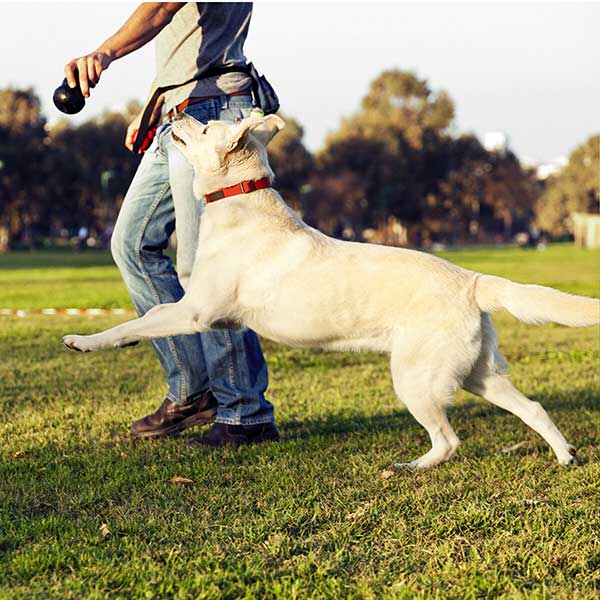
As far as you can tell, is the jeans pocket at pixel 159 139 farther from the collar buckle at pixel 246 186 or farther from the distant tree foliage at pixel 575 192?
the distant tree foliage at pixel 575 192

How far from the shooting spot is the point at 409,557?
9.96 ft

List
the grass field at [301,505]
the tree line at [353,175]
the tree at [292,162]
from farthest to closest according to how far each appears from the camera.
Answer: the tree at [292,162]
the tree line at [353,175]
the grass field at [301,505]

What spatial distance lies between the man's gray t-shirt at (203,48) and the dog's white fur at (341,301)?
0.44m

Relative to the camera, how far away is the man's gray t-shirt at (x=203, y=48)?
4629 mm

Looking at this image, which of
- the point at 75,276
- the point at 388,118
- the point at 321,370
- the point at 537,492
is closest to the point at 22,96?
the point at 388,118

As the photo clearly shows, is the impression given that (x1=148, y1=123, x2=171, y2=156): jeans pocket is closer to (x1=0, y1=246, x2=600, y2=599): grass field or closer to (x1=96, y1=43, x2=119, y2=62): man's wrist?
(x1=96, y1=43, x2=119, y2=62): man's wrist

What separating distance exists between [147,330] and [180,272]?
714mm

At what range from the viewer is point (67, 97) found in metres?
4.37

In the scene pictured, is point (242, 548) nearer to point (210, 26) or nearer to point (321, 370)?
point (210, 26)

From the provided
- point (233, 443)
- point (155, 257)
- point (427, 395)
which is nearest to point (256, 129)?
point (155, 257)

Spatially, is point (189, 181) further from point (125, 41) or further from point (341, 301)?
point (341, 301)

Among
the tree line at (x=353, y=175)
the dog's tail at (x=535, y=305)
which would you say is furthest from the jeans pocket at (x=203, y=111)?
the tree line at (x=353, y=175)

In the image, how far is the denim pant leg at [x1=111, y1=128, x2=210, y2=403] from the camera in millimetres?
4855

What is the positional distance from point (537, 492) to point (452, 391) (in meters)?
A: 0.60
